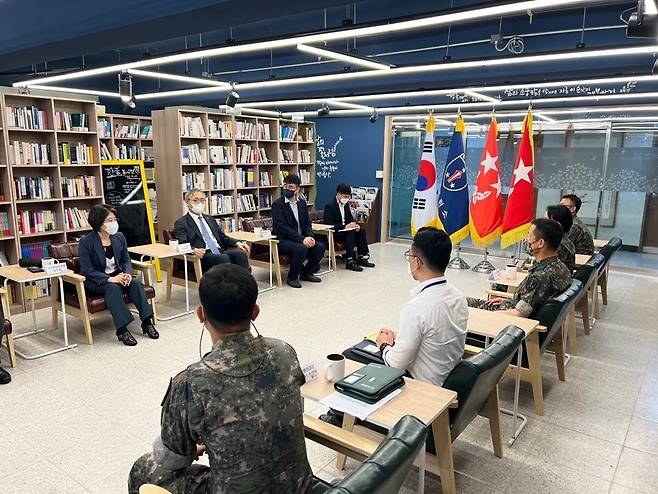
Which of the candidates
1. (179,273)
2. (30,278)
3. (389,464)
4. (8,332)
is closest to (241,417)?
(389,464)

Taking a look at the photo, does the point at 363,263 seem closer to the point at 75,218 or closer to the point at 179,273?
the point at 179,273

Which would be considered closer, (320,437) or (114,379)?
(320,437)

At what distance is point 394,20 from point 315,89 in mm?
5753

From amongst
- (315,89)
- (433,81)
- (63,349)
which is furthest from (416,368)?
(315,89)

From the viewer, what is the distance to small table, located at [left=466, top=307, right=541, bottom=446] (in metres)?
2.86

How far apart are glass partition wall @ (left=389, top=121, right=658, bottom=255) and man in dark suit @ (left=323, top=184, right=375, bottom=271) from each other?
126 inches

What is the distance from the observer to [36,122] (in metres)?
5.55

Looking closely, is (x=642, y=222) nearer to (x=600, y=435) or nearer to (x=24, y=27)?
(x=600, y=435)

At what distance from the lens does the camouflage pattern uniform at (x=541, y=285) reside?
3.28m

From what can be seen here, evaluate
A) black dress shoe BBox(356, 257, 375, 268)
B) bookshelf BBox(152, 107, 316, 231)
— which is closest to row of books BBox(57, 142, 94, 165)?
bookshelf BBox(152, 107, 316, 231)

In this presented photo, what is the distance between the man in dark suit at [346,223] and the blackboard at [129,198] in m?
2.83

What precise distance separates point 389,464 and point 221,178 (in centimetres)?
696

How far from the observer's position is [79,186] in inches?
235

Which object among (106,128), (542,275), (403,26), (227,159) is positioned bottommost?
(542,275)
